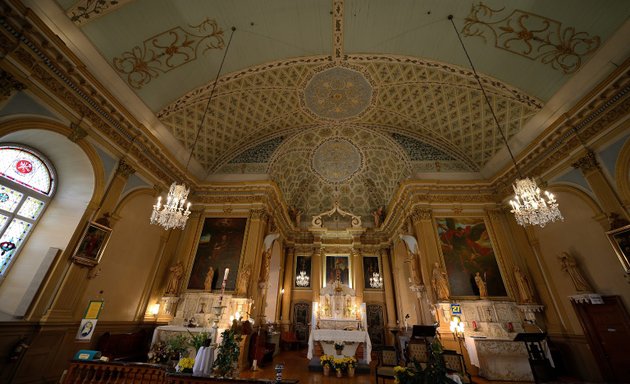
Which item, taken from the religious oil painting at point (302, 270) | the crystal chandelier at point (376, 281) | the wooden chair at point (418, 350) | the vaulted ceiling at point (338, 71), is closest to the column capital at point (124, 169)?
the vaulted ceiling at point (338, 71)

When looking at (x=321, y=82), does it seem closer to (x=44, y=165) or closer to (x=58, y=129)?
(x=58, y=129)

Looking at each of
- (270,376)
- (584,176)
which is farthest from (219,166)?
(584,176)

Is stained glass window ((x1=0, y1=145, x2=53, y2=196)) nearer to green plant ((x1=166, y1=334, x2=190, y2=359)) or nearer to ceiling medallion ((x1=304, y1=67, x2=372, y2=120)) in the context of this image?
green plant ((x1=166, y1=334, x2=190, y2=359))

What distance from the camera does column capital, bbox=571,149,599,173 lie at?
682 centimetres

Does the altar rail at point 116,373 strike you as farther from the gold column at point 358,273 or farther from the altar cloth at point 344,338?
the gold column at point 358,273

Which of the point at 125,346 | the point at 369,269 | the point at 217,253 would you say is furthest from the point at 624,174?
the point at 125,346

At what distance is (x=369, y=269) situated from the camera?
15422mm

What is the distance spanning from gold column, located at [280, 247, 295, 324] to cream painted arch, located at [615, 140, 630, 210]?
13.7 meters

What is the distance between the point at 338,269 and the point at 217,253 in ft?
25.9

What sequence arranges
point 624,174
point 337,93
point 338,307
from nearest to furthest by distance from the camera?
point 624,174 < point 337,93 < point 338,307

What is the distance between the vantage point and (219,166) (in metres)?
12.0

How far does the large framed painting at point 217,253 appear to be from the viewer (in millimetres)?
9436

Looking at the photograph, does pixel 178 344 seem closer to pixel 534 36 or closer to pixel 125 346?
pixel 125 346

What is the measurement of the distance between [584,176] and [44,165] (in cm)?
1518
